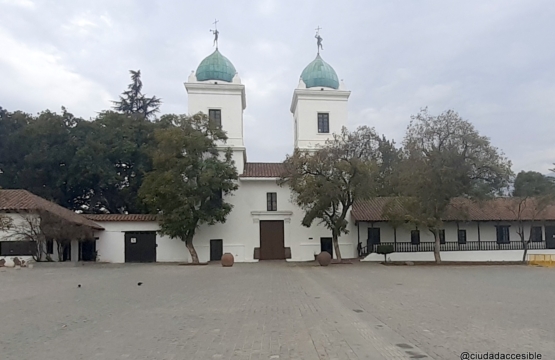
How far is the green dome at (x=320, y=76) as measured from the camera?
40.8 m

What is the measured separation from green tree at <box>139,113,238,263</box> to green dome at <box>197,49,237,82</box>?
6.30m

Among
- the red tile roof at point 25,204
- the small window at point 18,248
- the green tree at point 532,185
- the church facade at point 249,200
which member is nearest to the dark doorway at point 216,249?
the church facade at point 249,200

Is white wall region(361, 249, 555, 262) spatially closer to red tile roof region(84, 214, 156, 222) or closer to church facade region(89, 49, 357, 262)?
church facade region(89, 49, 357, 262)

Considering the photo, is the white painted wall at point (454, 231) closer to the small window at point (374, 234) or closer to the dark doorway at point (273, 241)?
the small window at point (374, 234)

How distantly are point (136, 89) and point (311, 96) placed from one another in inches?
796

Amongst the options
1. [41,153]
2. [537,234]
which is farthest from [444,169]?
[41,153]

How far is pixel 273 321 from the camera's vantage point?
1045cm

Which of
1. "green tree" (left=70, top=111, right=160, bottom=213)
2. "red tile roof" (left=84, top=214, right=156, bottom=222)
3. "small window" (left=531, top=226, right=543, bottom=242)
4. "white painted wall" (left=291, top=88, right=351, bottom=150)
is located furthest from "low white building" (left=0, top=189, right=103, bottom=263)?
"small window" (left=531, top=226, right=543, bottom=242)

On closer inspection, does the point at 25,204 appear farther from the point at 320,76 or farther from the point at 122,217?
the point at 320,76

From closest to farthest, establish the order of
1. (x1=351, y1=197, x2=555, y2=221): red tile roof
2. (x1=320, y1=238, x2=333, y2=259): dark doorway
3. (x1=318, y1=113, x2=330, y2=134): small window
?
1. (x1=351, y1=197, x2=555, y2=221): red tile roof
2. (x1=320, y1=238, x2=333, y2=259): dark doorway
3. (x1=318, y1=113, x2=330, y2=134): small window

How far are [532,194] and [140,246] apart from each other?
2699 centimetres

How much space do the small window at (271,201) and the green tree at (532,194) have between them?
54.1ft

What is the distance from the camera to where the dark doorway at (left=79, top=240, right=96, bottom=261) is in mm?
34219

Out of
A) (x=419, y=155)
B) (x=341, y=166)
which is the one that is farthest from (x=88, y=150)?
(x=419, y=155)
